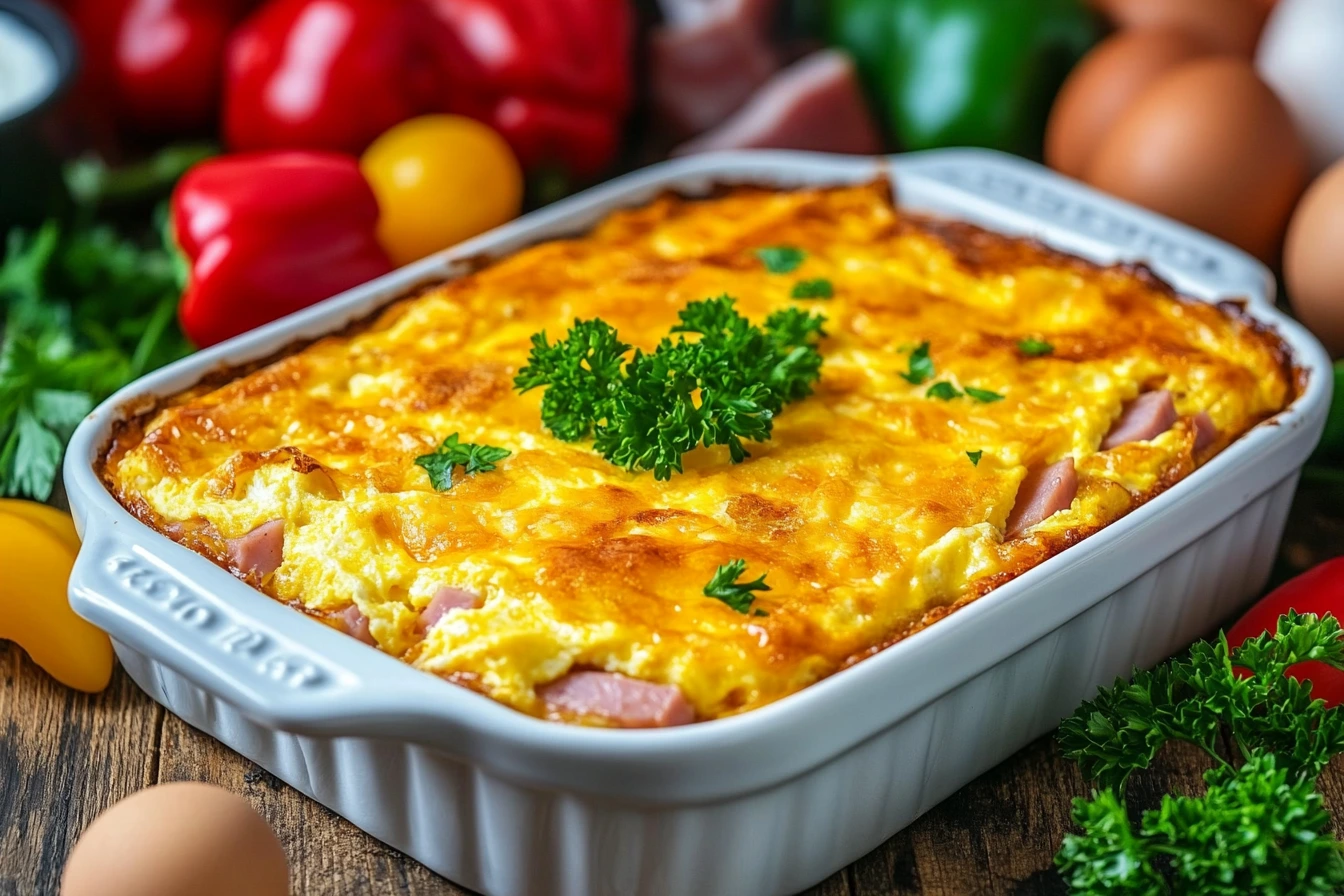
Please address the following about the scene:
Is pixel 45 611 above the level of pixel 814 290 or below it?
below

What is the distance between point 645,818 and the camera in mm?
2061

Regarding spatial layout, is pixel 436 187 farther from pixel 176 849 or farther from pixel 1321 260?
pixel 176 849

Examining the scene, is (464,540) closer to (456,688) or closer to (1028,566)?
(456,688)

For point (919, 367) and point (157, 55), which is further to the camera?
point (157, 55)

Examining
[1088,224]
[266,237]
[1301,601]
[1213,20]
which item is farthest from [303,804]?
[1213,20]

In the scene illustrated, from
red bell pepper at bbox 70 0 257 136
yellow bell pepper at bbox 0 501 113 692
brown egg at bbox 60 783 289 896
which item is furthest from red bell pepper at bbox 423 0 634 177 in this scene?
brown egg at bbox 60 783 289 896

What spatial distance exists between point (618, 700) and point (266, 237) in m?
1.90

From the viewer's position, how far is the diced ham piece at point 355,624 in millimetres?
2262

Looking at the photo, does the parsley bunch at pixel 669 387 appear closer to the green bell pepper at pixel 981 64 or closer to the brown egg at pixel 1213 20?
the green bell pepper at pixel 981 64

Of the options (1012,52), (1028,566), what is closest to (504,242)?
(1028,566)

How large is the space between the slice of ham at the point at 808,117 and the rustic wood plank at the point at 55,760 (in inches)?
103

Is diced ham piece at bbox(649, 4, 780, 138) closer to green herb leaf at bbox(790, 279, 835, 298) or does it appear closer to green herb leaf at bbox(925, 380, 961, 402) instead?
green herb leaf at bbox(790, 279, 835, 298)

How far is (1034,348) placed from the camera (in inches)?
117

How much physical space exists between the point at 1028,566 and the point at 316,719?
3.72 feet
